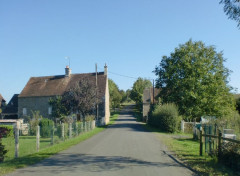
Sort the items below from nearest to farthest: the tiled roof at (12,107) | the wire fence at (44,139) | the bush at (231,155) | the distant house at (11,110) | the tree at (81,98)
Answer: the bush at (231,155), the wire fence at (44,139), the tree at (81,98), the distant house at (11,110), the tiled roof at (12,107)

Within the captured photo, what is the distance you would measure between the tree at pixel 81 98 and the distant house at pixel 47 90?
9.26 metres

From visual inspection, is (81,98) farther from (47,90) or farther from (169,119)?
(47,90)

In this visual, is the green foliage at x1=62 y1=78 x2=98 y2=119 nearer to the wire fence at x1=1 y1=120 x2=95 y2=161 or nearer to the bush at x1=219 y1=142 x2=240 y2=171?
the wire fence at x1=1 y1=120 x2=95 y2=161

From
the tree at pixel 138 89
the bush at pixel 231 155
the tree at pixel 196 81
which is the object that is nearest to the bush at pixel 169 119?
the tree at pixel 196 81

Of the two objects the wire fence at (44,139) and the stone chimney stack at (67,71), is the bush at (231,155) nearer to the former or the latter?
the wire fence at (44,139)

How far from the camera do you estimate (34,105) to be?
157 ft

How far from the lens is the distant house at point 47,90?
154ft

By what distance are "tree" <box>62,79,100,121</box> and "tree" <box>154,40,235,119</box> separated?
1016 centimetres

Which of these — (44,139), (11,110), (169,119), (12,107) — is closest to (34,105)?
(11,110)

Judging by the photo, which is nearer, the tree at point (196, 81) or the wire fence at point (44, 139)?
the wire fence at point (44, 139)

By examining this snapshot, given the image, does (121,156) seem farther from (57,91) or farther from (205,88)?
(57,91)

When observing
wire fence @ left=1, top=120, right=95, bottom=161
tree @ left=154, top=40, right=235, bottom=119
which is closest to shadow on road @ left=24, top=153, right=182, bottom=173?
wire fence @ left=1, top=120, right=95, bottom=161

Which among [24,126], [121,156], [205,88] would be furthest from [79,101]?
[121,156]

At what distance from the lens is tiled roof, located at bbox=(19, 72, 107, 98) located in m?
47.1
